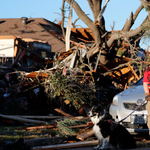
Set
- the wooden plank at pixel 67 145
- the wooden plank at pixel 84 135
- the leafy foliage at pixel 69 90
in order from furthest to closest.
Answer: the leafy foliage at pixel 69 90 < the wooden plank at pixel 84 135 < the wooden plank at pixel 67 145

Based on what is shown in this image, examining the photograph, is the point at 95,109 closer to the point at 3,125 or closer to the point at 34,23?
the point at 3,125

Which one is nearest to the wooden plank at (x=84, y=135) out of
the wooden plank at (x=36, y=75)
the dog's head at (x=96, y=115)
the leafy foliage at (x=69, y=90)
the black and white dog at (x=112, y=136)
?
the dog's head at (x=96, y=115)

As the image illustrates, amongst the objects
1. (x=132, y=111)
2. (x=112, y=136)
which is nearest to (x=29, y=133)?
(x=112, y=136)

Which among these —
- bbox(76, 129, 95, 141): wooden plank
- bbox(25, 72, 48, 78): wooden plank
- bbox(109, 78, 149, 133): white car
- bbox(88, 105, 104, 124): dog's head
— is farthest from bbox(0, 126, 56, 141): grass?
bbox(25, 72, 48, 78): wooden plank

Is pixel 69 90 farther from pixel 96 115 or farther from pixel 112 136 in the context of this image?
pixel 112 136

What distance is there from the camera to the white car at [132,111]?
6.86 meters

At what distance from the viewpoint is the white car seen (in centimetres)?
686

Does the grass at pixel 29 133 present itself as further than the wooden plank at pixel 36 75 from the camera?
No

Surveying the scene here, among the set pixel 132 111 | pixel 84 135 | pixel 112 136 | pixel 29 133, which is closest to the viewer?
pixel 112 136

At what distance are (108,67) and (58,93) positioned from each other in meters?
4.71

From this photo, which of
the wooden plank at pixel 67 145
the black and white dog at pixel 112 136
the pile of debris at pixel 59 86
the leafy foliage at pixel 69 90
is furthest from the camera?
the pile of debris at pixel 59 86

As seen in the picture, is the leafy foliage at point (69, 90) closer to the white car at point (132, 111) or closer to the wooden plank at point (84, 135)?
the white car at point (132, 111)

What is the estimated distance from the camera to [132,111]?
7.04m

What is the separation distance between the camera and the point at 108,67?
47.1 feet
